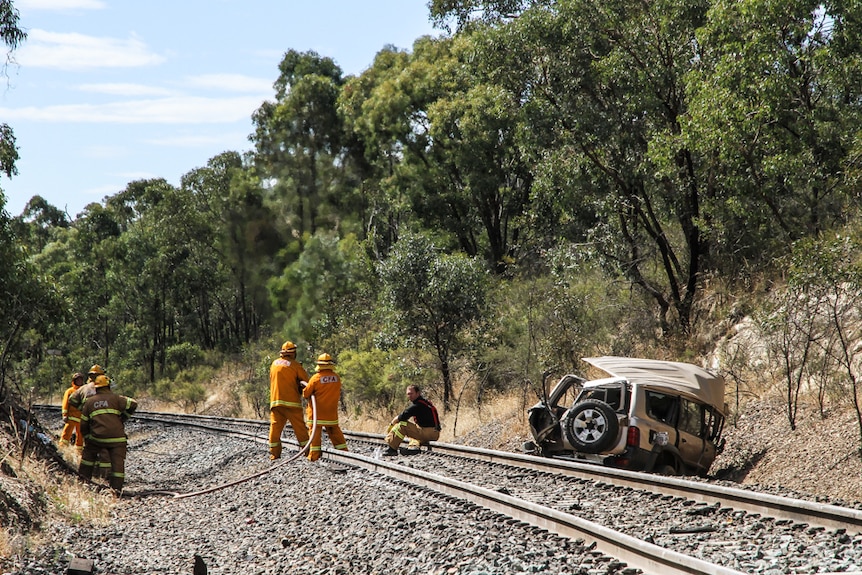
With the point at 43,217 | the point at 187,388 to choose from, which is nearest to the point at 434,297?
the point at 187,388

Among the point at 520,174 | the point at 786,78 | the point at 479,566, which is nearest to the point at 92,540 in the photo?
the point at 479,566

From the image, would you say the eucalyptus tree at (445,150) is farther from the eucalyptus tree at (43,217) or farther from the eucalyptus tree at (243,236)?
the eucalyptus tree at (43,217)

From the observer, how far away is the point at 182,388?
4719 centimetres

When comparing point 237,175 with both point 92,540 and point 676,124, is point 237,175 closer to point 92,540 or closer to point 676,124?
point 676,124

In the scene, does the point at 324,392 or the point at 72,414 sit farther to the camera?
the point at 72,414

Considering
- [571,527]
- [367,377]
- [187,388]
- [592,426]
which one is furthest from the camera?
[187,388]

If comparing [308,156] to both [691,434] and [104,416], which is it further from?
[691,434]

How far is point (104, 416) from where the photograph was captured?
13898 mm

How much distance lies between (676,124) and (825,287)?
371 inches

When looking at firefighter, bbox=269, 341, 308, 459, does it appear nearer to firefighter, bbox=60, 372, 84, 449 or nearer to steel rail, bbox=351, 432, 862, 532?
steel rail, bbox=351, 432, 862, 532

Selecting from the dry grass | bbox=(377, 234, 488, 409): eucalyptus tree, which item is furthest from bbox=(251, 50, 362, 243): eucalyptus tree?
the dry grass

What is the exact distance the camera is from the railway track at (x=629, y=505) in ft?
21.6

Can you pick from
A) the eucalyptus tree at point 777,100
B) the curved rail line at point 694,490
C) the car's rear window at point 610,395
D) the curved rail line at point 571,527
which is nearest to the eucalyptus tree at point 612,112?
the eucalyptus tree at point 777,100

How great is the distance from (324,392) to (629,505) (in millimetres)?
6544
